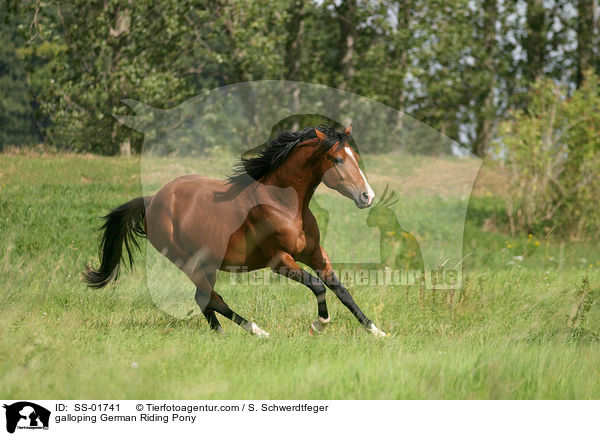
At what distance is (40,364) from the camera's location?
14.4 feet

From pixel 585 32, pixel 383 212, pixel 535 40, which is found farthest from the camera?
pixel 535 40

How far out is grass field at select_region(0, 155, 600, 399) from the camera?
4164 mm

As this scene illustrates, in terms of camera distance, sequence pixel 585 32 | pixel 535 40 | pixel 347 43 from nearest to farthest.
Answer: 1. pixel 347 43
2. pixel 585 32
3. pixel 535 40

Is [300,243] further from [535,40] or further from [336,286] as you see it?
[535,40]

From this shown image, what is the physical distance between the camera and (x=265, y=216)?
5297 millimetres

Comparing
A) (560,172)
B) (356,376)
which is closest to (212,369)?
(356,376)

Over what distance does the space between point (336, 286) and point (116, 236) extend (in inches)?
93.5

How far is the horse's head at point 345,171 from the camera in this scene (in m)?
4.91

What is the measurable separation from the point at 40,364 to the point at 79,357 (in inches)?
11.6

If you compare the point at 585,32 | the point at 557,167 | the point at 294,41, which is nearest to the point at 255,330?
the point at 557,167

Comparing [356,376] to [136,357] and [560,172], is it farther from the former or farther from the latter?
[560,172]

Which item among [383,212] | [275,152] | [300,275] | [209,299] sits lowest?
[209,299]
